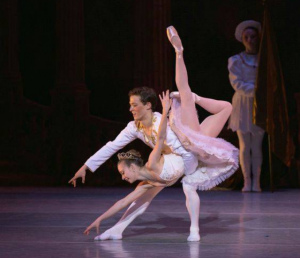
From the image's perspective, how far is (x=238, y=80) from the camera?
9320 millimetres

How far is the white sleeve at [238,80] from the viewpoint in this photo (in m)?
9.31

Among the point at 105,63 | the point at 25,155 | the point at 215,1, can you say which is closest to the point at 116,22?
the point at 105,63

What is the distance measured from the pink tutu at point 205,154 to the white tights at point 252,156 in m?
3.57

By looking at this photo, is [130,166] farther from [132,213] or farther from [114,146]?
[132,213]

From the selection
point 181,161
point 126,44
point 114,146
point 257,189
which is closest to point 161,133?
point 181,161

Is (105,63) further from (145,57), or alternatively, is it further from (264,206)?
(264,206)

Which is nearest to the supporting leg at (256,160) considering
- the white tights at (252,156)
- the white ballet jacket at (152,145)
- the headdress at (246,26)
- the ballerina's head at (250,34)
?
the white tights at (252,156)

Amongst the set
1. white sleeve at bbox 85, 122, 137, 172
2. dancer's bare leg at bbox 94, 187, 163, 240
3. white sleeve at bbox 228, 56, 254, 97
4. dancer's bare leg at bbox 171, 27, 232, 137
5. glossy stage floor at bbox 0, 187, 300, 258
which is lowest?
glossy stage floor at bbox 0, 187, 300, 258

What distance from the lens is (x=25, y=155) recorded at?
11.5 metres

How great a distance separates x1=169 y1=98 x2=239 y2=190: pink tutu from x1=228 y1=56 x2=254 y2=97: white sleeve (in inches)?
145

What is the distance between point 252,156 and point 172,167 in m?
4.05

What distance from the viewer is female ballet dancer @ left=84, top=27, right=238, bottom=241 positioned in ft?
17.6

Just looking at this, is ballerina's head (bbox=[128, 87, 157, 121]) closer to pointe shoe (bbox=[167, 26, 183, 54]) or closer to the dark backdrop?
pointe shoe (bbox=[167, 26, 183, 54])

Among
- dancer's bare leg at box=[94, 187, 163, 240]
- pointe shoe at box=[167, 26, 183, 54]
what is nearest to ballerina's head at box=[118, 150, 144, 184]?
dancer's bare leg at box=[94, 187, 163, 240]
